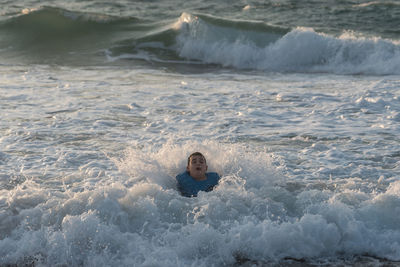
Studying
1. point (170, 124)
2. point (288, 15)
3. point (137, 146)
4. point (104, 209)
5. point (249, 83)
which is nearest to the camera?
point (104, 209)

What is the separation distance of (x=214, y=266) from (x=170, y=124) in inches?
194

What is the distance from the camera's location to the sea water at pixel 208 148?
561 centimetres

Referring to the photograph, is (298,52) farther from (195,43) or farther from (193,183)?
(193,183)

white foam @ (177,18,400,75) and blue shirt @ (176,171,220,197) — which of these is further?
white foam @ (177,18,400,75)

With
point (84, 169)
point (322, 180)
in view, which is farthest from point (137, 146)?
point (322, 180)

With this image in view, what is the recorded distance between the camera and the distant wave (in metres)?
17.0

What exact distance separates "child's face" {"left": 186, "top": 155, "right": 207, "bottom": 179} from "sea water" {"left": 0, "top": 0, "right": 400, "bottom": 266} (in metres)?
0.33

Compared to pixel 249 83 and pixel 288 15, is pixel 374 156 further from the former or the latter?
pixel 288 15

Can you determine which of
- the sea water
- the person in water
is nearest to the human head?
the person in water

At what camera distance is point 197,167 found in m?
7.36

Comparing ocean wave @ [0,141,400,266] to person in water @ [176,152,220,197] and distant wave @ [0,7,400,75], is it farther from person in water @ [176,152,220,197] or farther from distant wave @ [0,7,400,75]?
distant wave @ [0,7,400,75]

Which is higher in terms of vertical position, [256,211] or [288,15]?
[288,15]

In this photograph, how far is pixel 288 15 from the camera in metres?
21.7

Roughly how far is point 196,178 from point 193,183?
10cm
